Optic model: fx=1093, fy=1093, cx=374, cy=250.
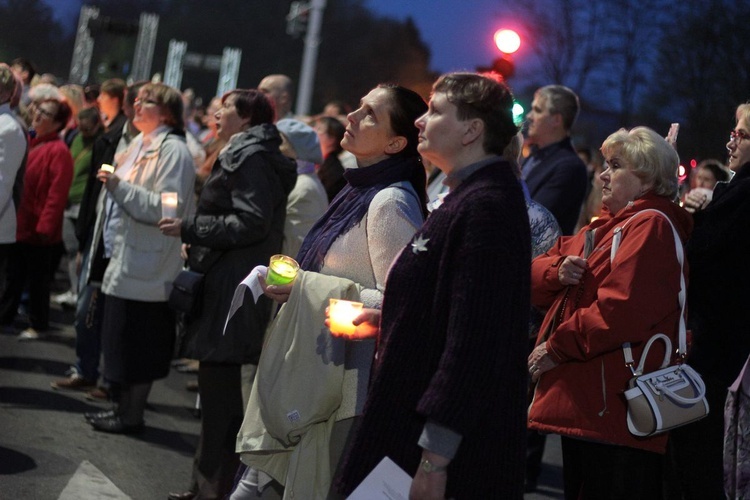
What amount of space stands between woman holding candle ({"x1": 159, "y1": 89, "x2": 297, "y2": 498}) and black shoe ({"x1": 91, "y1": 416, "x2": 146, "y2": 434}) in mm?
1418

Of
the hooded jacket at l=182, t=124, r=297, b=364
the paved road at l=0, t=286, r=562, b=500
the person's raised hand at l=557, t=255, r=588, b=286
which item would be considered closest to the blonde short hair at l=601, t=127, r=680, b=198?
the person's raised hand at l=557, t=255, r=588, b=286

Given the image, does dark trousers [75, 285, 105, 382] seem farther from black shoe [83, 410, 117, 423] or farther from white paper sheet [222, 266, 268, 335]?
white paper sheet [222, 266, 268, 335]

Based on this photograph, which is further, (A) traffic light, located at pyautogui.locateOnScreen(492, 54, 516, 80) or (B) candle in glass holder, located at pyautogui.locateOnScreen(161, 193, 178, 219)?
(A) traffic light, located at pyautogui.locateOnScreen(492, 54, 516, 80)

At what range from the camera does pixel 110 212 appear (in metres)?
7.40

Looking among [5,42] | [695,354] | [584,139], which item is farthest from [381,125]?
[5,42]

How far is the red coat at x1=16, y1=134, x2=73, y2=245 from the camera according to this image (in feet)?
32.2

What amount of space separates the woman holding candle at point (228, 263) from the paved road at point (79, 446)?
480 millimetres

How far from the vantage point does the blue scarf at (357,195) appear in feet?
13.2

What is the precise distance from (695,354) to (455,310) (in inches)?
90.3

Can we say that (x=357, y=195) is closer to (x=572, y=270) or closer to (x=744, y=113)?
(x=572, y=270)

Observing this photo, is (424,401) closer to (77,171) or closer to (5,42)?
(77,171)

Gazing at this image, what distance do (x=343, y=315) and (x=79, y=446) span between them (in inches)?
145

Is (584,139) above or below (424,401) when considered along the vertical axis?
above

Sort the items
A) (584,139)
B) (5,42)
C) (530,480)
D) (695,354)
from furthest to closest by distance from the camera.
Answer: (5,42)
(584,139)
(530,480)
(695,354)
